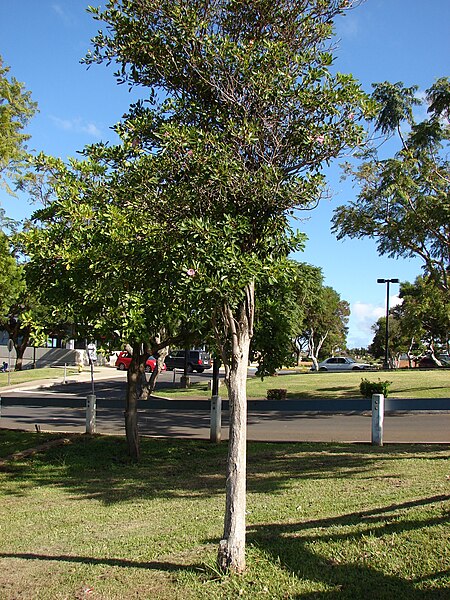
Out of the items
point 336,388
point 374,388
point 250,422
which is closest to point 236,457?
point 250,422

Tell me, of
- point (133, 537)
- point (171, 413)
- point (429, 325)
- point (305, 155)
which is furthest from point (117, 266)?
point (429, 325)

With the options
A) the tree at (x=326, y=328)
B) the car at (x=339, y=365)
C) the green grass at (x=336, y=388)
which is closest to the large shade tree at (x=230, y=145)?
the green grass at (x=336, y=388)

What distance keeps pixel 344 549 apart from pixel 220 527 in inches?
63.5

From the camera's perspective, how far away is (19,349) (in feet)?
154

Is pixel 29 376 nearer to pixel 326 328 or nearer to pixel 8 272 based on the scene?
pixel 8 272

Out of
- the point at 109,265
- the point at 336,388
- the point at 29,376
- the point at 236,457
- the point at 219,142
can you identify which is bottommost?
the point at 29,376

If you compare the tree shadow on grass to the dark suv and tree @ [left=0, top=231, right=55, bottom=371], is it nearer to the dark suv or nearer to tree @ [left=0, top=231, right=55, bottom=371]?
tree @ [left=0, top=231, right=55, bottom=371]

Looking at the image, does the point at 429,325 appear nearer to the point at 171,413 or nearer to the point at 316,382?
the point at 316,382

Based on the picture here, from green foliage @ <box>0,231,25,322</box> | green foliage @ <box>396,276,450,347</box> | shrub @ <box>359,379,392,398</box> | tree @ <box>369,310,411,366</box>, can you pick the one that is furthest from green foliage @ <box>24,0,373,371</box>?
tree @ <box>369,310,411,366</box>

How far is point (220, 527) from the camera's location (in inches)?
249

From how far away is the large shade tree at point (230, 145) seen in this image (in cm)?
477

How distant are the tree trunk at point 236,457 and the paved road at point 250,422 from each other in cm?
893

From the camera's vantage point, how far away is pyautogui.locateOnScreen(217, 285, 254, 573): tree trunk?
4723 millimetres

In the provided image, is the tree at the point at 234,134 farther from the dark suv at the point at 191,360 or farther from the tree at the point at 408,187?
the dark suv at the point at 191,360
